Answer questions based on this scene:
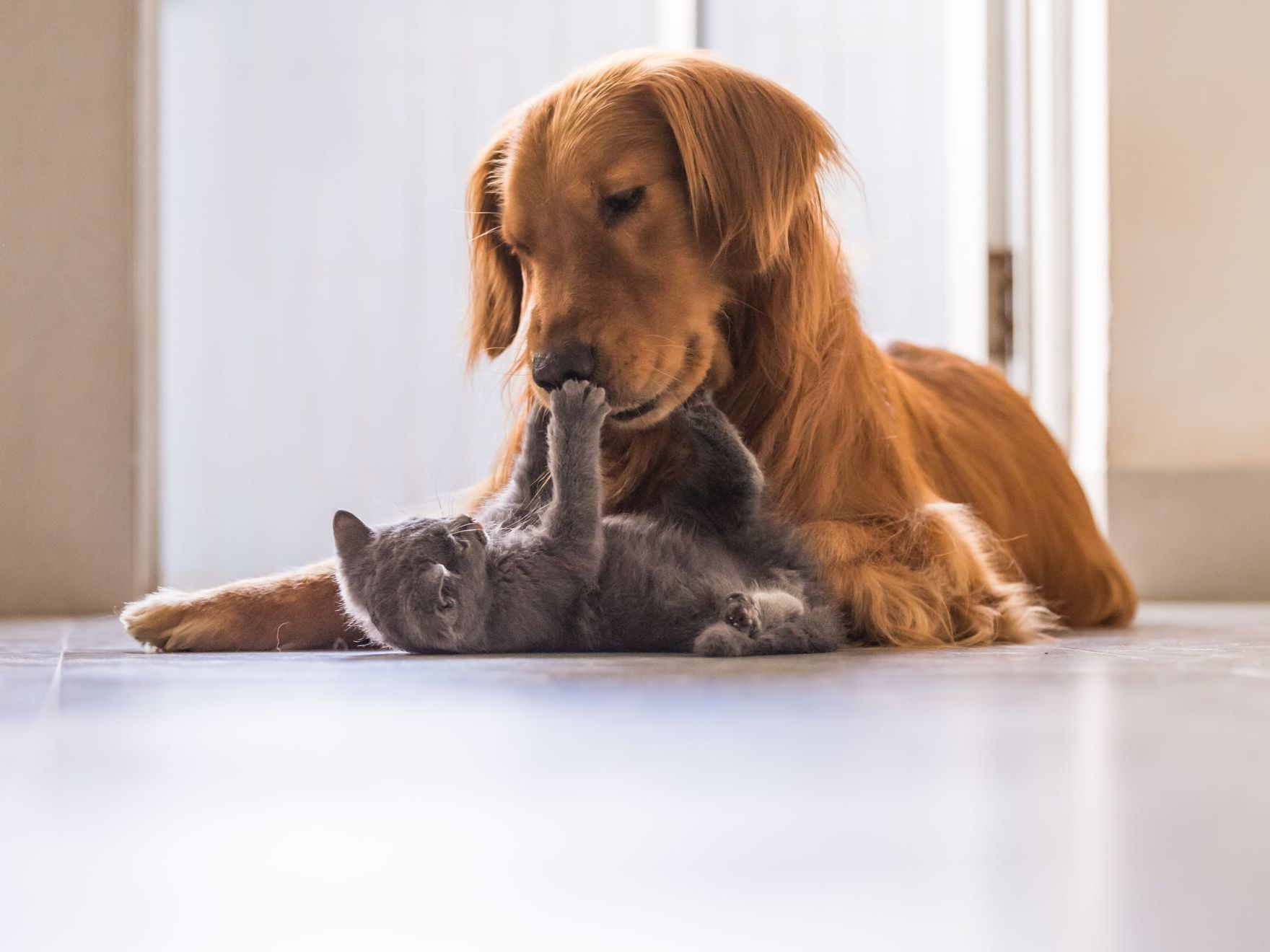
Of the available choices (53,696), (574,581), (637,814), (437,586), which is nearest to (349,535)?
(437,586)

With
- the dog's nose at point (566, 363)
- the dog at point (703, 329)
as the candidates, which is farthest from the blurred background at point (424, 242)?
the dog's nose at point (566, 363)

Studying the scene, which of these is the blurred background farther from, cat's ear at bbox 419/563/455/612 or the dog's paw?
cat's ear at bbox 419/563/455/612

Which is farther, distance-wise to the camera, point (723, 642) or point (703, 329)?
point (703, 329)

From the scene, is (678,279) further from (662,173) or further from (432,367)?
(432,367)

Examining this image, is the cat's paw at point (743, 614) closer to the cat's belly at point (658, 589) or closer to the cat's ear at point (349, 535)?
the cat's belly at point (658, 589)

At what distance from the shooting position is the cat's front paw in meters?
1.34

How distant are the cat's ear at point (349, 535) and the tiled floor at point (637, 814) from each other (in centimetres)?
27

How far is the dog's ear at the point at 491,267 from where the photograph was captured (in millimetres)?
1691

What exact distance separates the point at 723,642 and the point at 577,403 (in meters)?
0.30

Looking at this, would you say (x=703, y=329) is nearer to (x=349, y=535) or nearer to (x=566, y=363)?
(x=566, y=363)

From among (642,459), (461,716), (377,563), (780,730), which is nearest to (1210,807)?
(780,730)

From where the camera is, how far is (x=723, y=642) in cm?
131

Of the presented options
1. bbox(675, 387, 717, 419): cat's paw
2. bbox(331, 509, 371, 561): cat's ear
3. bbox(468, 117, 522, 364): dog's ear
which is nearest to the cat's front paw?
bbox(675, 387, 717, 419): cat's paw

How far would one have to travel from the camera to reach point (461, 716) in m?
0.93
